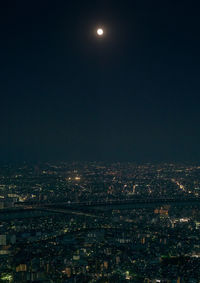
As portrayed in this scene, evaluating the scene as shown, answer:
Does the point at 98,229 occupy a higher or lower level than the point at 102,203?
lower

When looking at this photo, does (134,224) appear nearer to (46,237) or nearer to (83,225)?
(83,225)

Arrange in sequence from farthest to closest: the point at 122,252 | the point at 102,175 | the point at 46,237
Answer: the point at 102,175 → the point at 46,237 → the point at 122,252

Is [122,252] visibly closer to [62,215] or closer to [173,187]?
[62,215]

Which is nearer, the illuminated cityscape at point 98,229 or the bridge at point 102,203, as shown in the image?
the illuminated cityscape at point 98,229

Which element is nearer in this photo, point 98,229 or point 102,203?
point 98,229

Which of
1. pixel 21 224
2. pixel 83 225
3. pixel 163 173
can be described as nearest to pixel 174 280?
pixel 83 225

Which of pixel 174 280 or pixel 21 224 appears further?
pixel 21 224

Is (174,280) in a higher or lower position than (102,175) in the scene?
lower

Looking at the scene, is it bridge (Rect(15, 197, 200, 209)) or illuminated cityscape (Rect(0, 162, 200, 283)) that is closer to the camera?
illuminated cityscape (Rect(0, 162, 200, 283))

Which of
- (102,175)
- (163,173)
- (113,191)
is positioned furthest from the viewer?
(163,173)
